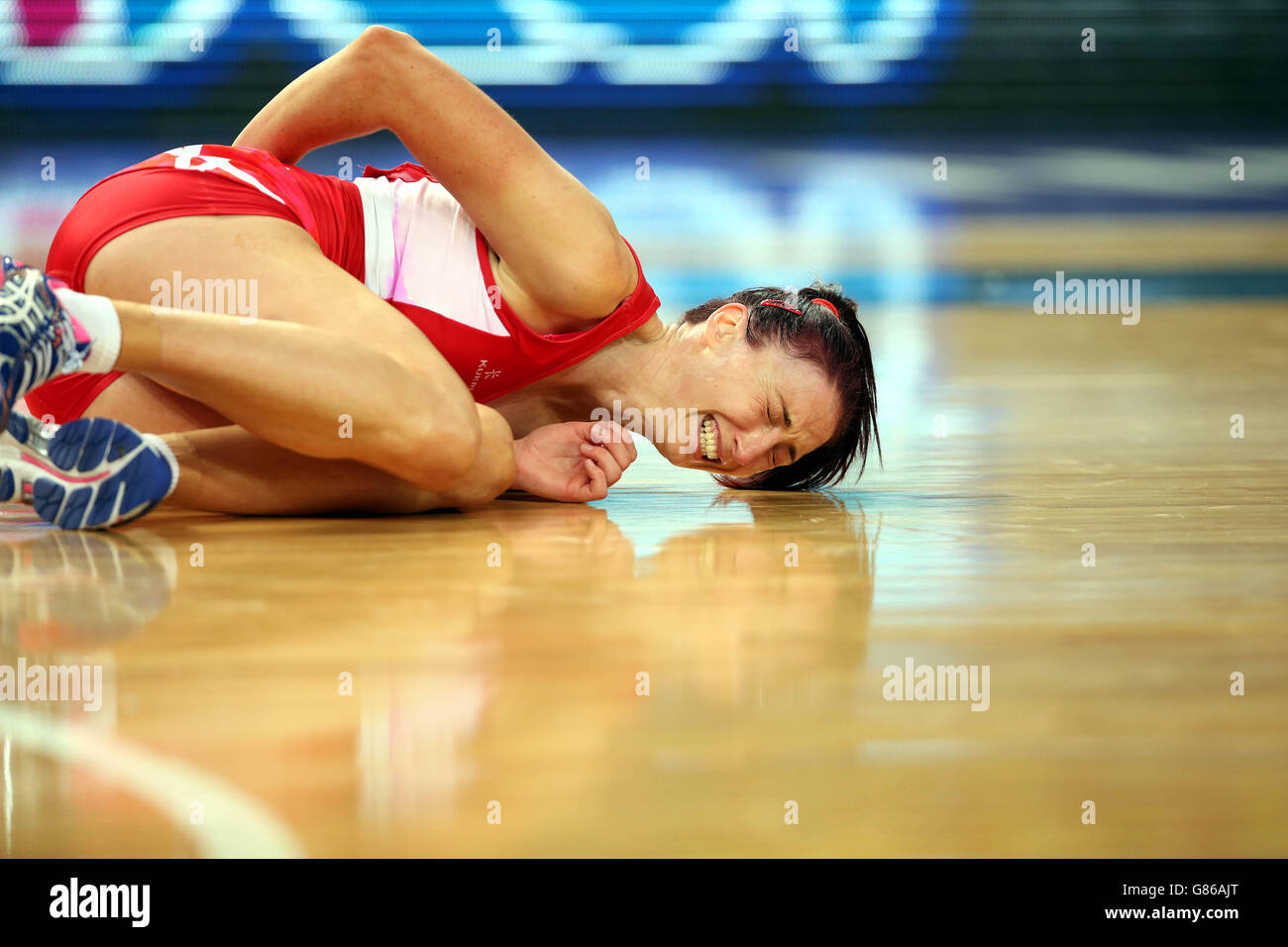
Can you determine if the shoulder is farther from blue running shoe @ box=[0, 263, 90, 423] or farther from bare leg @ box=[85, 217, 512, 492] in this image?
blue running shoe @ box=[0, 263, 90, 423]

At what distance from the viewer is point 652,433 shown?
5.41 ft

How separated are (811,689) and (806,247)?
4.31 m

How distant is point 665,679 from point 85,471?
0.70m

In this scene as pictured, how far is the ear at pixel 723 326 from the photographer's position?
1632 mm

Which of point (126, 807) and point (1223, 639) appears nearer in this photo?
point (126, 807)

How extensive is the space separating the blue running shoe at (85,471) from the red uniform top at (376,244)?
20cm

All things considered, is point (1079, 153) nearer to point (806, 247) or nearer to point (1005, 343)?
point (806, 247)

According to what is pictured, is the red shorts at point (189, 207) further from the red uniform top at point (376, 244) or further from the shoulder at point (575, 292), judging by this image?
the shoulder at point (575, 292)

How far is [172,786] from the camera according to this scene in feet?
2.38

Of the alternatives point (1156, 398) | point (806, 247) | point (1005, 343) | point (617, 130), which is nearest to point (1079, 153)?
A: point (617, 130)
